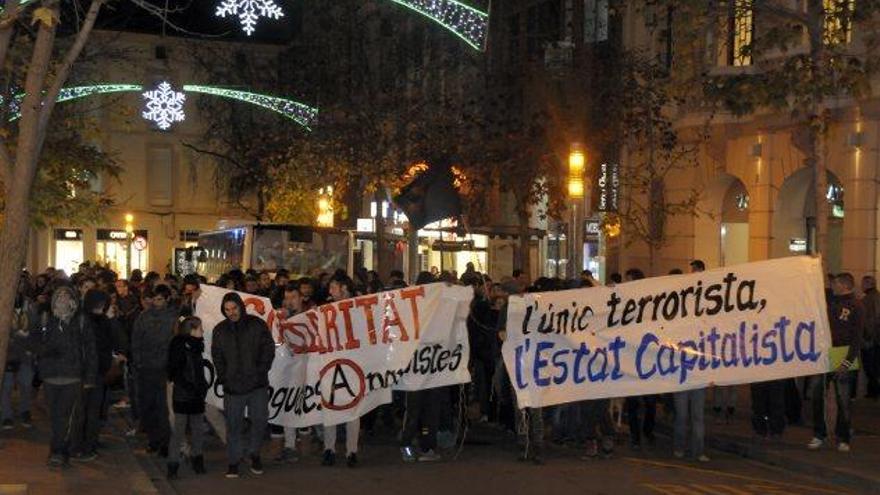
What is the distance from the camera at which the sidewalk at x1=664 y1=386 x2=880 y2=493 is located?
1371 centimetres

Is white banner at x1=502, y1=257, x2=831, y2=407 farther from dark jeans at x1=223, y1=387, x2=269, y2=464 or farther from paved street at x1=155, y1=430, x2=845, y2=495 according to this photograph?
dark jeans at x1=223, y1=387, x2=269, y2=464

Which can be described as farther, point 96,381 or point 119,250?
point 119,250

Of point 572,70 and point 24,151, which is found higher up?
point 572,70

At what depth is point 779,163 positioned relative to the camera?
2672 cm

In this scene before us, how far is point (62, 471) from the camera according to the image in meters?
13.4

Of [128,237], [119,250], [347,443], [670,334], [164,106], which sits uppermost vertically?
[164,106]

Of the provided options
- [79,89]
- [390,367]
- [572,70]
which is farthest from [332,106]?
[390,367]

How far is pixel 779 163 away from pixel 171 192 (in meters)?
40.1

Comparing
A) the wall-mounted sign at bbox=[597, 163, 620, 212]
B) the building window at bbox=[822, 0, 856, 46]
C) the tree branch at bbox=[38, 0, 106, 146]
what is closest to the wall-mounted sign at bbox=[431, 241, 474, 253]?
the wall-mounted sign at bbox=[597, 163, 620, 212]

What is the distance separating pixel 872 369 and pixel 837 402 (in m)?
6.10

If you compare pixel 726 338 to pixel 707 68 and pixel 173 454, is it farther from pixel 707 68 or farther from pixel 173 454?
pixel 707 68

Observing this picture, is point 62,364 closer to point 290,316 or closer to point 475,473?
point 290,316

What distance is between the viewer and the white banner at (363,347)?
14.4m

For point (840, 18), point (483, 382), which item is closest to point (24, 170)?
point (483, 382)
